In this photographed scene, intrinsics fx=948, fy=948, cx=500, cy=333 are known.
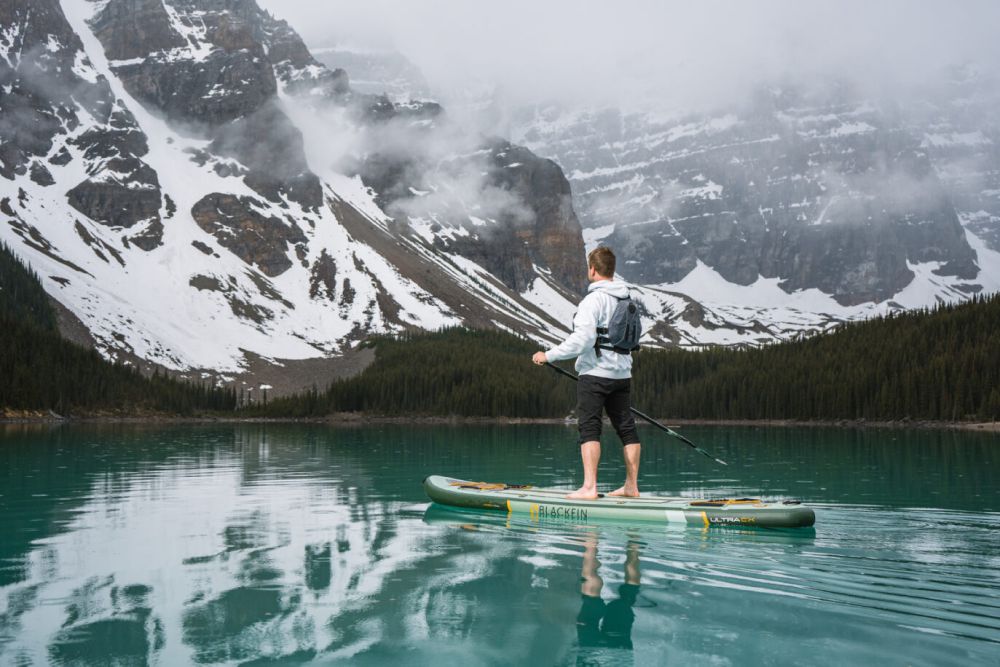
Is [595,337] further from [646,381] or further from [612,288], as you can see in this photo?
[646,381]

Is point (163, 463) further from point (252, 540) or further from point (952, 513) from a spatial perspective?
point (952, 513)

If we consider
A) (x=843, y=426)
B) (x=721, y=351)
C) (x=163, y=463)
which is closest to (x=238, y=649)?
(x=163, y=463)

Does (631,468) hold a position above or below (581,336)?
below

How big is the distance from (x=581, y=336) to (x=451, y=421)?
13379cm

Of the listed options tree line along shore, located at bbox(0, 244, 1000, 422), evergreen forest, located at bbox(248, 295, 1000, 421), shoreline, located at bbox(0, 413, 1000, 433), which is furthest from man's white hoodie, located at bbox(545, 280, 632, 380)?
evergreen forest, located at bbox(248, 295, 1000, 421)

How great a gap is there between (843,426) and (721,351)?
186 feet

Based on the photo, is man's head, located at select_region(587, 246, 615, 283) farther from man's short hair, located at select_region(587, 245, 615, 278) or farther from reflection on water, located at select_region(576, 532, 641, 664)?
reflection on water, located at select_region(576, 532, 641, 664)

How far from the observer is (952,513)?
19.9 meters

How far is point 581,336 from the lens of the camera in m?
16.9

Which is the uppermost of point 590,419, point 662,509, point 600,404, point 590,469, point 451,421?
point 600,404

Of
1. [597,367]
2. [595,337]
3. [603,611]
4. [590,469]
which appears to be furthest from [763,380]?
[603,611]

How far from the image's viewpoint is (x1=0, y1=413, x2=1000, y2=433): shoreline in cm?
10881

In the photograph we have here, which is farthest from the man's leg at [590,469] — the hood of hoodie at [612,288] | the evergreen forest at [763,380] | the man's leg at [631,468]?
the evergreen forest at [763,380]

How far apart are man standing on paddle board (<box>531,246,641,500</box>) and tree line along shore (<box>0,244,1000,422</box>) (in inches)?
3914
